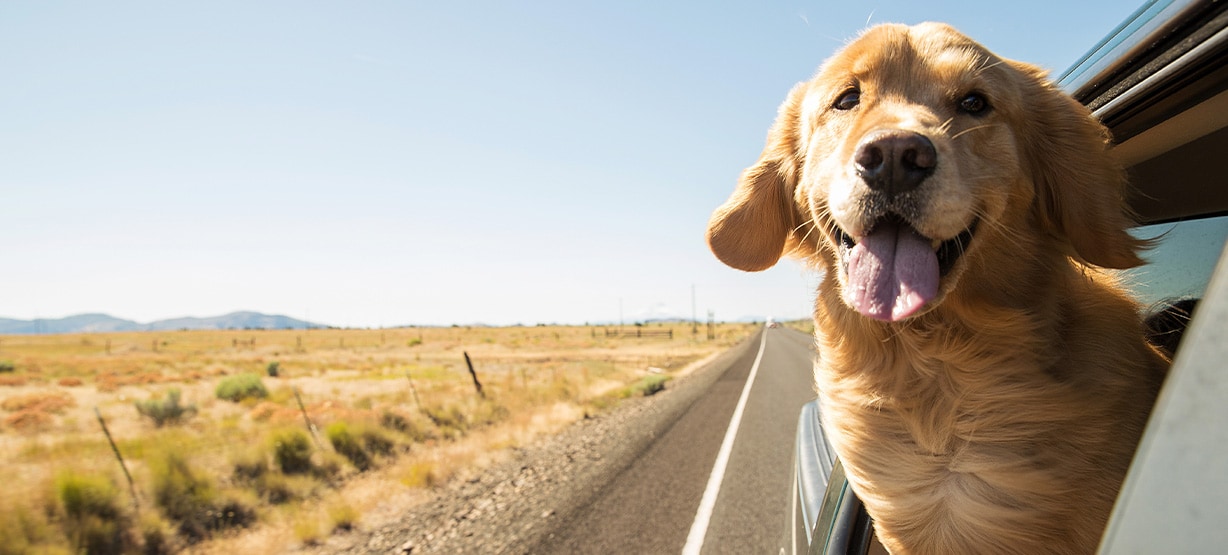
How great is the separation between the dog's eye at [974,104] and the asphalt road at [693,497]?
2.46m

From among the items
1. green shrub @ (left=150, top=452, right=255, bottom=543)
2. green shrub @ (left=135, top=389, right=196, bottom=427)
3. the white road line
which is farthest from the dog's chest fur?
green shrub @ (left=135, top=389, right=196, bottom=427)

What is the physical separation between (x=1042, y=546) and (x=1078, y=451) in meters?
0.24

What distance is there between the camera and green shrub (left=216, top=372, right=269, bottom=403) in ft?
78.6

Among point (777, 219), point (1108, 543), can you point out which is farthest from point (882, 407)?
point (1108, 543)

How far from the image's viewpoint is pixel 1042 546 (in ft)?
4.94

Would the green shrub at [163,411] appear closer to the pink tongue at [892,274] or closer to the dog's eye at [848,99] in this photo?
the dog's eye at [848,99]

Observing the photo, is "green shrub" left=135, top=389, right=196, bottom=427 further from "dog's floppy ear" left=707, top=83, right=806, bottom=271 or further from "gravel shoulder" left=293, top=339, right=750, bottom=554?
"dog's floppy ear" left=707, top=83, right=806, bottom=271

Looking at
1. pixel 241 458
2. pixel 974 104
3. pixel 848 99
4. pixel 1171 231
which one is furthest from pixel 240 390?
pixel 1171 231

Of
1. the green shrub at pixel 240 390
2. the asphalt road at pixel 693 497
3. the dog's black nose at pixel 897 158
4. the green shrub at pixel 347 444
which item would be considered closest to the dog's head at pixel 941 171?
the dog's black nose at pixel 897 158

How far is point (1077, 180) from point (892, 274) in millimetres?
691

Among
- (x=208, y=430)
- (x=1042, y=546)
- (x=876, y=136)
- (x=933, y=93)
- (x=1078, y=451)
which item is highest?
(x=933, y=93)

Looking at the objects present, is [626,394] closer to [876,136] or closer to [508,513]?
[508,513]

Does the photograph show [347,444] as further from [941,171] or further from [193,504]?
[941,171]

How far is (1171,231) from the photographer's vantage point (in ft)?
6.37
